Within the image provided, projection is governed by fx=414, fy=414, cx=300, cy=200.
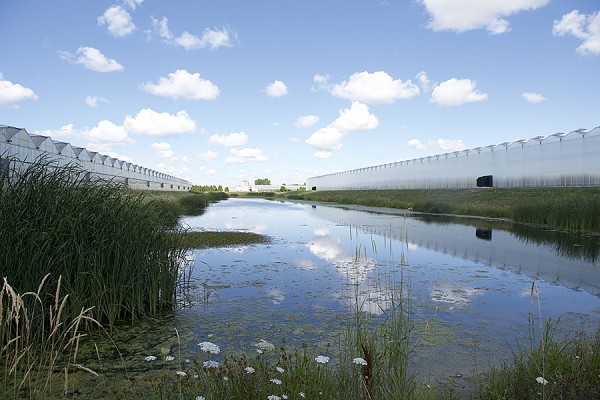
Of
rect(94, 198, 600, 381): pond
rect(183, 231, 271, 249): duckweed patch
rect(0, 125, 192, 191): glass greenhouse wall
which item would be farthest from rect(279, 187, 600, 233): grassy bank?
rect(0, 125, 192, 191): glass greenhouse wall

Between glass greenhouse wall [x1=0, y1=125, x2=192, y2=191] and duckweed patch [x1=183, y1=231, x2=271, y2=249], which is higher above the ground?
Answer: glass greenhouse wall [x1=0, y1=125, x2=192, y2=191]

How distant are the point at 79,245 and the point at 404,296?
416 centimetres

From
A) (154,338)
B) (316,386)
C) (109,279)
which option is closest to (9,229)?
(109,279)

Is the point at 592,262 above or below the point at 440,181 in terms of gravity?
below

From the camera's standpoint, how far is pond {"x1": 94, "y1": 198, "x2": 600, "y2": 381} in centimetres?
399

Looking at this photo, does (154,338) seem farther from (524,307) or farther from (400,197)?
(400,197)

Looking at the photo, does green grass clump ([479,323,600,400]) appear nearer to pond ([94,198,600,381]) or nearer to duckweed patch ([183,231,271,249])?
pond ([94,198,600,381])

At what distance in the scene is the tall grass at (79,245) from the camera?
12.7ft

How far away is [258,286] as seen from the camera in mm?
6434

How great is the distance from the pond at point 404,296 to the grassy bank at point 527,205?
2652 millimetres

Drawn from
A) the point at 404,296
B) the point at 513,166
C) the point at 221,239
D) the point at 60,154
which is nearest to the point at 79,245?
the point at 404,296

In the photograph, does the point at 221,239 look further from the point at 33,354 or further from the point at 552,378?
the point at 552,378

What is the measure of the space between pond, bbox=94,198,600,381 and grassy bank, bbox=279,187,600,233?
→ 2.65 meters

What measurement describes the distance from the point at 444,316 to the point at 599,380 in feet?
7.06
